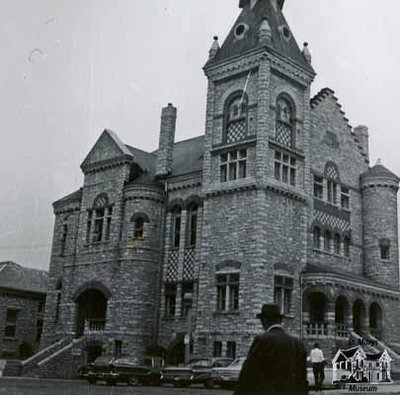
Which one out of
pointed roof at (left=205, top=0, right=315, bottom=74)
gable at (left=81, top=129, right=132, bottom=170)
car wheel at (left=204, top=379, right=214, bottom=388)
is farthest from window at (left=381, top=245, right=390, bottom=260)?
car wheel at (left=204, top=379, right=214, bottom=388)

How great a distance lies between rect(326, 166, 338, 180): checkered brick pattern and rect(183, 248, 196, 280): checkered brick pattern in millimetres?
9751

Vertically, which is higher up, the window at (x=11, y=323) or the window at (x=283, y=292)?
the window at (x=283, y=292)

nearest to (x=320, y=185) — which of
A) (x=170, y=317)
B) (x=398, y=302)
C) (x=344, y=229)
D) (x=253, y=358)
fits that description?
(x=344, y=229)

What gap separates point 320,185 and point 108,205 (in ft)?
42.7

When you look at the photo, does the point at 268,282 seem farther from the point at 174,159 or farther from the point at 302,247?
the point at 174,159

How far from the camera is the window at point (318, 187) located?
39156 mm

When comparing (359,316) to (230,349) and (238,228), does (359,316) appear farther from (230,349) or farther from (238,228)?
(238,228)

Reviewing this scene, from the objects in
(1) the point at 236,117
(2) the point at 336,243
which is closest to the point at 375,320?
(2) the point at 336,243

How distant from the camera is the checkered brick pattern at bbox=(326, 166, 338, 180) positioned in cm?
4006

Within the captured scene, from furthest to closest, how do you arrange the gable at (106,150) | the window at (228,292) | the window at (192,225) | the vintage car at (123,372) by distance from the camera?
the gable at (106,150), the window at (192,225), the window at (228,292), the vintage car at (123,372)

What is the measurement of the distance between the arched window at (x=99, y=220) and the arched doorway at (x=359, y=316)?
15.4 metres

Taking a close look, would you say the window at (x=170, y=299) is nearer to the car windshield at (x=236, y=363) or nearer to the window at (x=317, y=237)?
the window at (x=317, y=237)

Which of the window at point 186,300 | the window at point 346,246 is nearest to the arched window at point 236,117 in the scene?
the window at point 186,300

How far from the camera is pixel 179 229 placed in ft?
127
